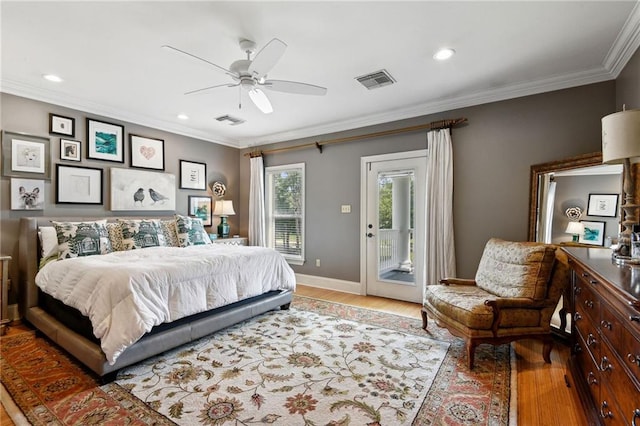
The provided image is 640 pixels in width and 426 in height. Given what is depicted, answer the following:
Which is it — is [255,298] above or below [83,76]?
below

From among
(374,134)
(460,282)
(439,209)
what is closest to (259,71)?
(374,134)

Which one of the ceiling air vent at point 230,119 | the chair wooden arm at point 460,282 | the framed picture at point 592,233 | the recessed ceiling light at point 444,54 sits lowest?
the chair wooden arm at point 460,282

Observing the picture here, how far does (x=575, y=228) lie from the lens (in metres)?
2.76

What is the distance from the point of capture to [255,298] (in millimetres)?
3334

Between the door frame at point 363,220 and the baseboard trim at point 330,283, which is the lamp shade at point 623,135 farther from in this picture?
the baseboard trim at point 330,283

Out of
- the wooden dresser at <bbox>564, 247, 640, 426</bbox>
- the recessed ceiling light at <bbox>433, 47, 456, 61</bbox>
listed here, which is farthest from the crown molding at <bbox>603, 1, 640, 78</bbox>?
the wooden dresser at <bbox>564, 247, 640, 426</bbox>

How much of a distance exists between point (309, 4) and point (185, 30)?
0.99m

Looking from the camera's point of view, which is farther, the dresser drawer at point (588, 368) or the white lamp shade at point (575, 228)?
the white lamp shade at point (575, 228)

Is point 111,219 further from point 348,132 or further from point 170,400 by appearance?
point 348,132

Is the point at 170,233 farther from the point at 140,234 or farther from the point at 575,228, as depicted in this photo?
the point at 575,228

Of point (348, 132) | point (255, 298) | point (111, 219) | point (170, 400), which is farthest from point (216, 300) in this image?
point (348, 132)

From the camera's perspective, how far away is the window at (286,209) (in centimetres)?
520

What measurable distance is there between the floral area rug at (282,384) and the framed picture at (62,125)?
7.37ft

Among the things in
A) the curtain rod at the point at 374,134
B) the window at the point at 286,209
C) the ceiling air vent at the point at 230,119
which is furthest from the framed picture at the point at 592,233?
the ceiling air vent at the point at 230,119
